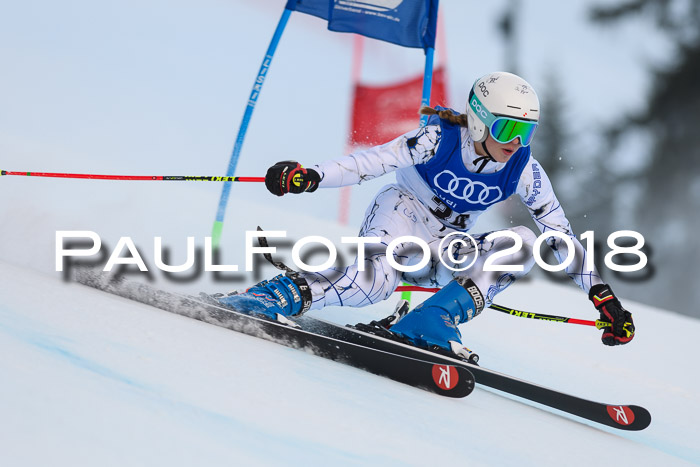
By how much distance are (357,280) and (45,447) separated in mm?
1752

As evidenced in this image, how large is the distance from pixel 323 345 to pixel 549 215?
1.16m

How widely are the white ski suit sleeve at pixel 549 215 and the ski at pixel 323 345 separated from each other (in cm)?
82

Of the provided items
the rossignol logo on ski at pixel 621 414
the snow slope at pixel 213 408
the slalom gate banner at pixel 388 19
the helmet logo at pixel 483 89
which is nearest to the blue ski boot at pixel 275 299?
the snow slope at pixel 213 408

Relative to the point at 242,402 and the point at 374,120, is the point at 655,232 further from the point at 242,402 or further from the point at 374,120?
the point at 242,402

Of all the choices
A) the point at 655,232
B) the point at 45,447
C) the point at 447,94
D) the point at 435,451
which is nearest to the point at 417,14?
the point at 447,94

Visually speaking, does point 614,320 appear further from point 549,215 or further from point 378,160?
point 378,160

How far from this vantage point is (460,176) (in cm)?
285

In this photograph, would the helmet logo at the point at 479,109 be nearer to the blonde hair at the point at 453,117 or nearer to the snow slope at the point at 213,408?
the blonde hair at the point at 453,117

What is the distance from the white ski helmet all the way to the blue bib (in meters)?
0.12

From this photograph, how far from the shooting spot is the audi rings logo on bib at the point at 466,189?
9.37ft

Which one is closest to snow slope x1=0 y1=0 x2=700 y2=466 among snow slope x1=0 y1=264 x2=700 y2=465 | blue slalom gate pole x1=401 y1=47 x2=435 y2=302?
snow slope x1=0 y1=264 x2=700 y2=465

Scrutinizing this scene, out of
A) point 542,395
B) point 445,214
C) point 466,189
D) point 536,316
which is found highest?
point 466,189

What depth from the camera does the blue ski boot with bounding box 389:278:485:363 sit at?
2.68 meters

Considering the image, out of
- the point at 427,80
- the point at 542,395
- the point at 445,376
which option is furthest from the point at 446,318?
→ the point at 427,80
